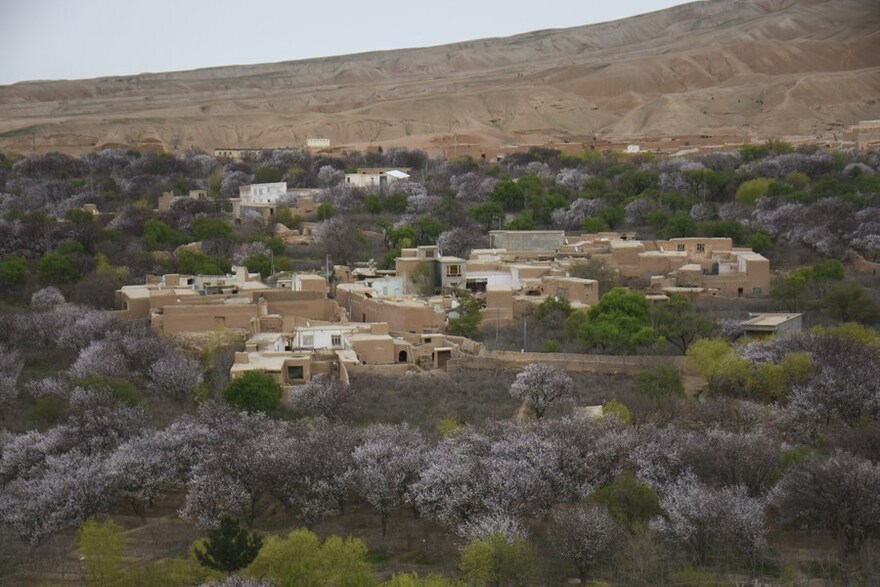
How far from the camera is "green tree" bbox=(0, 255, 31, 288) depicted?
95.0 ft

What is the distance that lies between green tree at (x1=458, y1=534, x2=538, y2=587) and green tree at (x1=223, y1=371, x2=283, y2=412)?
6319 millimetres

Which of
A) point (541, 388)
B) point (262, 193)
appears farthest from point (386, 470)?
point (262, 193)

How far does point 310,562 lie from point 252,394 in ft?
20.8

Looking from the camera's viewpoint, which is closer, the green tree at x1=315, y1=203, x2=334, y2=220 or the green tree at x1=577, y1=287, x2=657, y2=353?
the green tree at x1=577, y1=287, x2=657, y2=353

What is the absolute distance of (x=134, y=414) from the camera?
18141mm

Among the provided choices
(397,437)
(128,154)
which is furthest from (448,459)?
(128,154)

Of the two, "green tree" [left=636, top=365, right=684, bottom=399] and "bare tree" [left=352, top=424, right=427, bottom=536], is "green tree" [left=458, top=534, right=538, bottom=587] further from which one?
"green tree" [left=636, top=365, right=684, bottom=399]

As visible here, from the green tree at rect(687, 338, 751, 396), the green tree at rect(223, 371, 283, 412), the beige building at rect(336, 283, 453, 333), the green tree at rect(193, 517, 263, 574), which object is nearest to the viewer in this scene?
the green tree at rect(193, 517, 263, 574)

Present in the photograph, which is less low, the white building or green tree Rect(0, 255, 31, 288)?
the white building

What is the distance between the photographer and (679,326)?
2269 centimetres

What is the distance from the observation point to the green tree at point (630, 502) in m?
14.3

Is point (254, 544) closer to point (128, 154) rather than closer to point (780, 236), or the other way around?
point (780, 236)

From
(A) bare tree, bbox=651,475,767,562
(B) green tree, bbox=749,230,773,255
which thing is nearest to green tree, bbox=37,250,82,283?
(B) green tree, bbox=749,230,773,255

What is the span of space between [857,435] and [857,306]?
8767mm
